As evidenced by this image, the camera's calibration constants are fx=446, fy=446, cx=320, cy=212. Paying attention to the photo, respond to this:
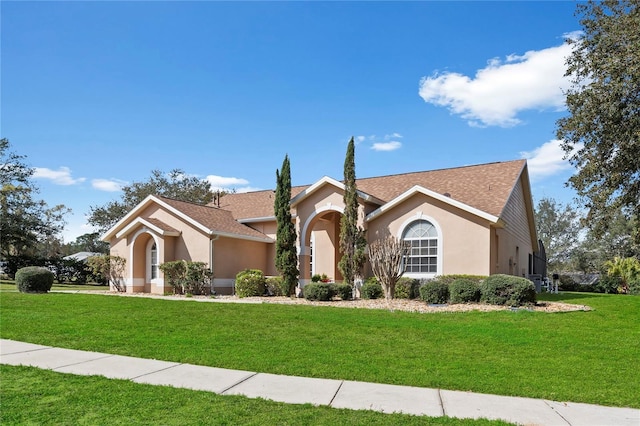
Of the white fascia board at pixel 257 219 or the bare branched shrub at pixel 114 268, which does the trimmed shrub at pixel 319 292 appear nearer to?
the white fascia board at pixel 257 219

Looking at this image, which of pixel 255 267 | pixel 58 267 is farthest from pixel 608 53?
pixel 58 267

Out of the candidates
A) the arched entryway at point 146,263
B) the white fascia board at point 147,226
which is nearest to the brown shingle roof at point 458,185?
the white fascia board at point 147,226

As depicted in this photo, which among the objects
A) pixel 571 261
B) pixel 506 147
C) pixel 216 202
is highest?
pixel 506 147

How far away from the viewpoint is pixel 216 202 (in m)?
30.3

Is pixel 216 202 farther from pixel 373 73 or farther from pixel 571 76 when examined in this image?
pixel 571 76

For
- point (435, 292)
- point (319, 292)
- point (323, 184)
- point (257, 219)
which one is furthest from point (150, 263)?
point (435, 292)

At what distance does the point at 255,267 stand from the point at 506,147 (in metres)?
17.9

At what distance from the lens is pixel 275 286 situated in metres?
21.1

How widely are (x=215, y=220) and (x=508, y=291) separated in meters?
15.1

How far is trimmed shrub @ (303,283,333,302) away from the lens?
17266 mm

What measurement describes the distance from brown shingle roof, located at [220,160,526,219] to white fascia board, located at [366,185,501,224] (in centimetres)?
70

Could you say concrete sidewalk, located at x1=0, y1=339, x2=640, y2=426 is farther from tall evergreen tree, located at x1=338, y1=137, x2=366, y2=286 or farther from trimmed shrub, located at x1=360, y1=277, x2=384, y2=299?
tall evergreen tree, located at x1=338, y1=137, x2=366, y2=286

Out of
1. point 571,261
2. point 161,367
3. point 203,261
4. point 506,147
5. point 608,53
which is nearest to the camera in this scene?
point 161,367

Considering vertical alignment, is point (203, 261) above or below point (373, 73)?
below
